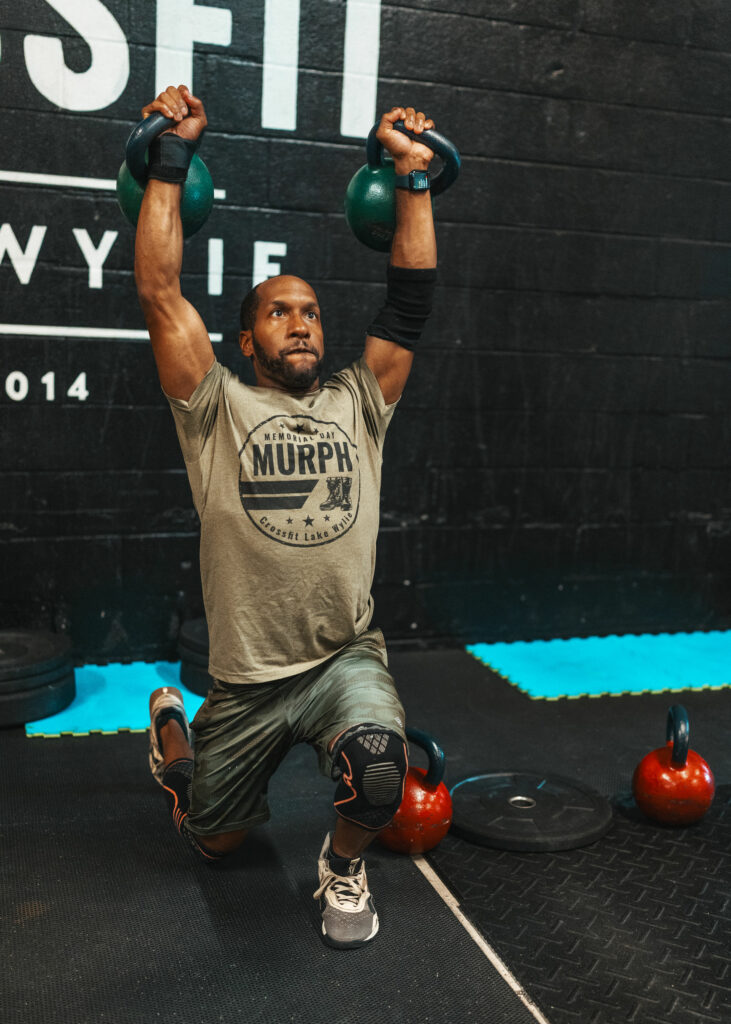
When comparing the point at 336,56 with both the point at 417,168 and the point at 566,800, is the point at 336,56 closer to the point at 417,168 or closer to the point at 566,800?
the point at 417,168

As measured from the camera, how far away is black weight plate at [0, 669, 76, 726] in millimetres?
3119

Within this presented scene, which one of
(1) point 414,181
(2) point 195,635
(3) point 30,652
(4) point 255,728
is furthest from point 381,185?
(3) point 30,652

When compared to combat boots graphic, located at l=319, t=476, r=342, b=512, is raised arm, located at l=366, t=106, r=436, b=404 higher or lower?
higher

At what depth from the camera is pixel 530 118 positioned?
154 inches

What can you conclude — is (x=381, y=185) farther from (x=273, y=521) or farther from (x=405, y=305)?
(x=273, y=521)

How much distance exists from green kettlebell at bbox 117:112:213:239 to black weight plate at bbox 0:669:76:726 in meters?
1.66

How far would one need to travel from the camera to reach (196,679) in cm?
346

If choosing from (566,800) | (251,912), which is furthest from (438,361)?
(251,912)

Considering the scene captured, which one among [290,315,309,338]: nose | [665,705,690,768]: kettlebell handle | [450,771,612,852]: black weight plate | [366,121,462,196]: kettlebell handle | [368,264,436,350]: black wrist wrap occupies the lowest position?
Answer: [450,771,612,852]: black weight plate

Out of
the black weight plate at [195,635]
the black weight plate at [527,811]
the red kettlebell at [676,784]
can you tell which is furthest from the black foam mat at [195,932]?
the black weight plate at [195,635]

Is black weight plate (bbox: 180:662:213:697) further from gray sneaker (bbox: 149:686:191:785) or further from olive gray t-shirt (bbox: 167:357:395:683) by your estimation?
olive gray t-shirt (bbox: 167:357:395:683)

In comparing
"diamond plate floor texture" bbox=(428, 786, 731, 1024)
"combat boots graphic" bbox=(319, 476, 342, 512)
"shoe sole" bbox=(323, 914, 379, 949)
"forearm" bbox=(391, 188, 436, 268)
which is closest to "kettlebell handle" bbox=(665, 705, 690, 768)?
"diamond plate floor texture" bbox=(428, 786, 731, 1024)

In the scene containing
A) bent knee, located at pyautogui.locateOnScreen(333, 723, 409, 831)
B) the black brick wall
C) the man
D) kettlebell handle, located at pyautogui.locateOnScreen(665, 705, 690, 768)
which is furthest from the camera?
the black brick wall

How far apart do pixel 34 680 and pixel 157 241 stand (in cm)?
171
